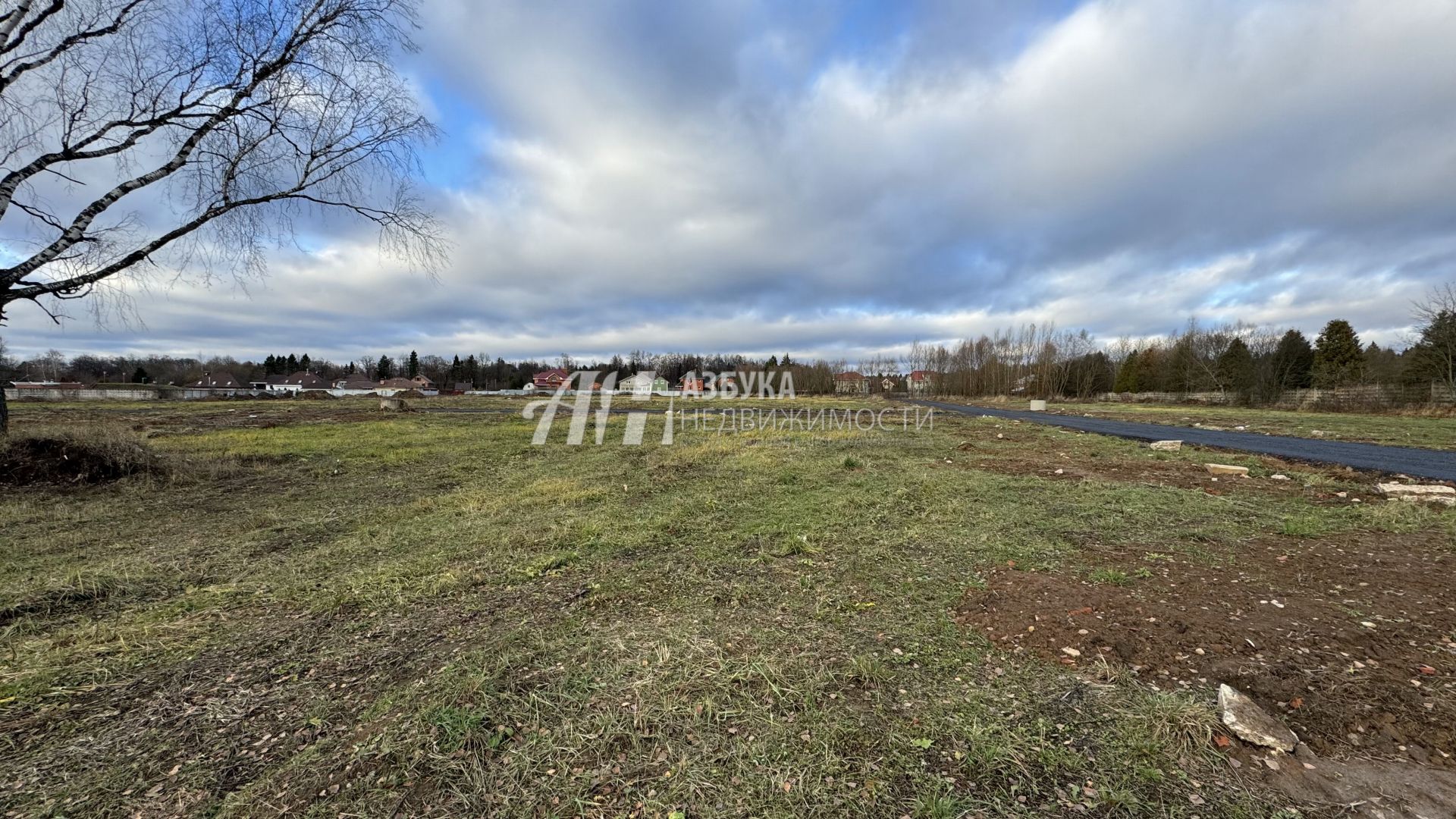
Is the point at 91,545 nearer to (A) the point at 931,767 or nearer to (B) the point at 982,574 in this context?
(A) the point at 931,767

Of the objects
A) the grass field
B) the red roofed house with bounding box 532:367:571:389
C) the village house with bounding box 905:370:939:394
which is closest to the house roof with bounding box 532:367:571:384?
the red roofed house with bounding box 532:367:571:389

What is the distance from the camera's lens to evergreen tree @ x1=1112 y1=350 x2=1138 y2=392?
63.2 metres

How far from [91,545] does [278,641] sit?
169 inches

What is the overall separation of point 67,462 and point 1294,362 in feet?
241

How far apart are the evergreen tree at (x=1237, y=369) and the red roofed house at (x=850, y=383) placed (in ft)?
154

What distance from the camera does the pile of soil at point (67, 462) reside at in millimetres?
7891

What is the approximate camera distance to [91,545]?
5.39 m

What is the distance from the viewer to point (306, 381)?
350 ft

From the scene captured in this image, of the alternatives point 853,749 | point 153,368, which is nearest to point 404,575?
point 853,749

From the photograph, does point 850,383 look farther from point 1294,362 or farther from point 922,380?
point 1294,362

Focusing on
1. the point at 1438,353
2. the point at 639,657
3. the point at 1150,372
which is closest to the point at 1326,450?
the point at 639,657

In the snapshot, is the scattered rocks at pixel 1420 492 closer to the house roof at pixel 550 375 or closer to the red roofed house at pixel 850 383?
the red roofed house at pixel 850 383

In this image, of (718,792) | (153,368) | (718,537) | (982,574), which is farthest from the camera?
(153,368)

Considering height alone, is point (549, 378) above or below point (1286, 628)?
above
